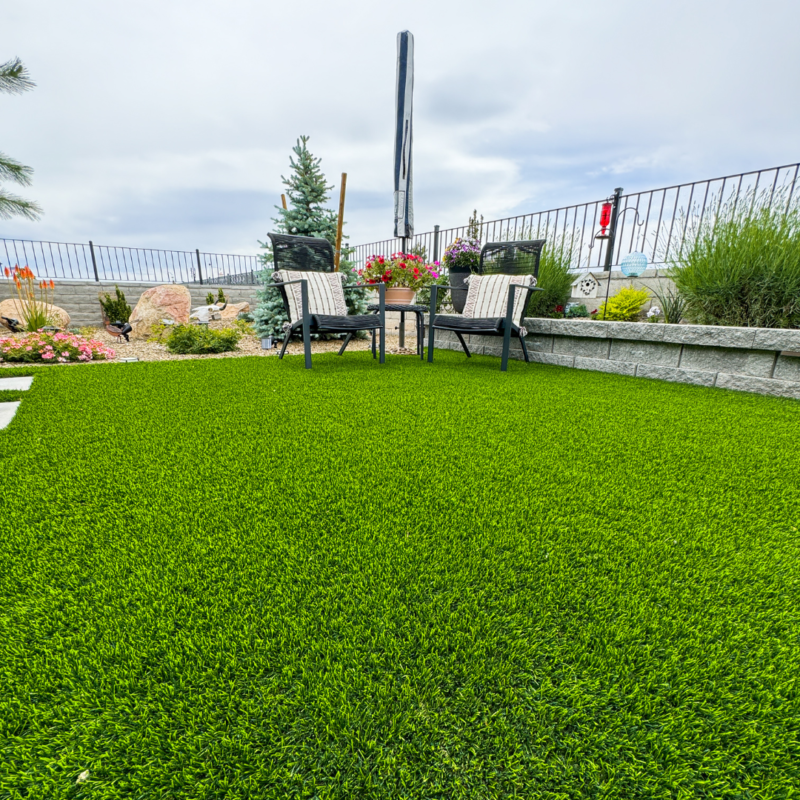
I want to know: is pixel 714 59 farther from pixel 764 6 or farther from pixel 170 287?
pixel 170 287

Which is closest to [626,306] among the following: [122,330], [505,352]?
[505,352]

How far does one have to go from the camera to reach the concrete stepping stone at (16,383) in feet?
9.42

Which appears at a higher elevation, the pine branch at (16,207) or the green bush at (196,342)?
the pine branch at (16,207)

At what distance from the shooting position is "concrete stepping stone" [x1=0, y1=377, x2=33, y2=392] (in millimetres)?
2871

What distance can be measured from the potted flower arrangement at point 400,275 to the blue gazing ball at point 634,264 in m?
2.58

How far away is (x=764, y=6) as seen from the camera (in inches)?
148

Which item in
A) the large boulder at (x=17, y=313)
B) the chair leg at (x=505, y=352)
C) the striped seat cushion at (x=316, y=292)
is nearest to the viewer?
the chair leg at (x=505, y=352)

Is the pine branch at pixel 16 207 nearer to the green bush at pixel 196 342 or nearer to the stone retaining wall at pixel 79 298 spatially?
the stone retaining wall at pixel 79 298

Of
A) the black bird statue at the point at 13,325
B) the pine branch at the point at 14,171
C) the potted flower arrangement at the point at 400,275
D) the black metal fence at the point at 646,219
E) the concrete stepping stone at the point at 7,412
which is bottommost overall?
the concrete stepping stone at the point at 7,412

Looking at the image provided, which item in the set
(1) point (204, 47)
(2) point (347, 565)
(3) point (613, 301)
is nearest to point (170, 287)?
(1) point (204, 47)

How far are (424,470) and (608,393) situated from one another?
202 centimetres

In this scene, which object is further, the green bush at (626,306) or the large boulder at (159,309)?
the large boulder at (159,309)

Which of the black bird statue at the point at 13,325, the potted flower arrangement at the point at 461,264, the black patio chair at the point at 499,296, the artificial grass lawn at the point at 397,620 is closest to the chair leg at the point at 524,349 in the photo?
the black patio chair at the point at 499,296

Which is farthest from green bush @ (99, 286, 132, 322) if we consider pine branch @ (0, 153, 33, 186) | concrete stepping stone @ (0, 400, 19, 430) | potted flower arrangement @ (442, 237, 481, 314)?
potted flower arrangement @ (442, 237, 481, 314)
